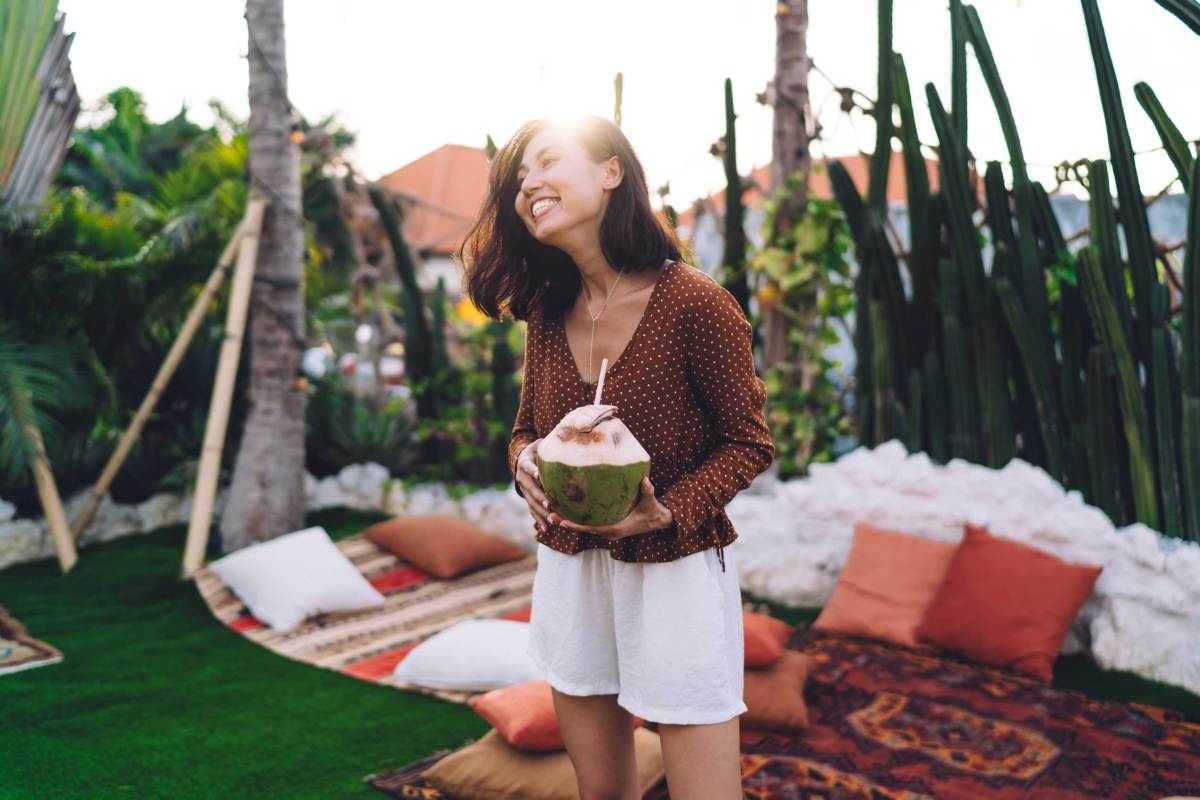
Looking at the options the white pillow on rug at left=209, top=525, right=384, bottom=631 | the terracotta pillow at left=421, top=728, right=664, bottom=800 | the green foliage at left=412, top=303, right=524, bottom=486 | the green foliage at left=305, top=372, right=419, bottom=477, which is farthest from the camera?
the green foliage at left=305, top=372, right=419, bottom=477

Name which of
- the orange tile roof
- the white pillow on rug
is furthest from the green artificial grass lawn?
the orange tile roof

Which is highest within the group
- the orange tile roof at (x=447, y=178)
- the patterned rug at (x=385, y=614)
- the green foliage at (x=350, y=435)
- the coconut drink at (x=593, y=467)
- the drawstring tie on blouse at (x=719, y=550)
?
the orange tile roof at (x=447, y=178)

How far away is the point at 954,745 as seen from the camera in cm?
272

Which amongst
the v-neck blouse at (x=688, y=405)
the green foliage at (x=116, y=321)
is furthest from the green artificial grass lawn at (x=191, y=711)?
the v-neck blouse at (x=688, y=405)

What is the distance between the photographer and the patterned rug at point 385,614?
3.54 metres

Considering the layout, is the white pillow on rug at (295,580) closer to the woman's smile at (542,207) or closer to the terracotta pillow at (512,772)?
the terracotta pillow at (512,772)

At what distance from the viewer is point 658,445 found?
1.48 metres

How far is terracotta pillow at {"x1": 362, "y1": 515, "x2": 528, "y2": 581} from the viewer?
4539mm

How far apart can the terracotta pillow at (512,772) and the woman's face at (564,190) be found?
142 cm

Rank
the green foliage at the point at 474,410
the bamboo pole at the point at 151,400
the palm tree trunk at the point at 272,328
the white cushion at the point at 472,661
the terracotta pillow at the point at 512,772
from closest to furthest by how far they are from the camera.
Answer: the terracotta pillow at the point at 512,772, the white cushion at the point at 472,661, the bamboo pole at the point at 151,400, the palm tree trunk at the point at 272,328, the green foliage at the point at 474,410

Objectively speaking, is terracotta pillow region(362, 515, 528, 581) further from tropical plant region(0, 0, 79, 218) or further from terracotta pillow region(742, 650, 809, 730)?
tropical plant region(0, 0, 79, 218)

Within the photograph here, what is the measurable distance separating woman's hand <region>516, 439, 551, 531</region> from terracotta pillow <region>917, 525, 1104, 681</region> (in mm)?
2371

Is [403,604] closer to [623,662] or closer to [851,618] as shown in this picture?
[851,618]

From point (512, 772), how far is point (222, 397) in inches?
113
